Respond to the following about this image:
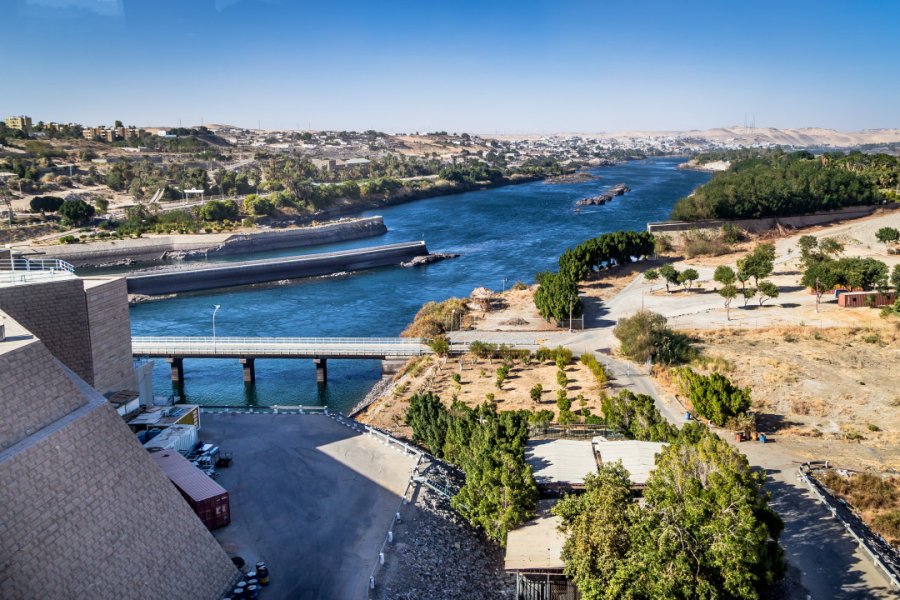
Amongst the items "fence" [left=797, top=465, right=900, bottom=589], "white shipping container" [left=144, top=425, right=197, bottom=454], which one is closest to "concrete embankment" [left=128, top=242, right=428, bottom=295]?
"white shipping container" [left=144, top=425, right=197, bottom=454]

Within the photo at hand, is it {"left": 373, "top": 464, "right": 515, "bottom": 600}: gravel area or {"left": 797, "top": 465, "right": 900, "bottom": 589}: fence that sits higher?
{"left": 797, "top": 465, "right": 900, "bottom": 589}: fence

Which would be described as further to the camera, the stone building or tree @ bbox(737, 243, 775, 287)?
tree @ bbox(737, 243, 775, 287)

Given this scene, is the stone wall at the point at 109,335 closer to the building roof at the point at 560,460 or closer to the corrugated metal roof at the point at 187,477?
the corrugated metal roof at the point at 187,477

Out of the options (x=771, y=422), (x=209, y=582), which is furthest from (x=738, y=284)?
(x=209, y=582)

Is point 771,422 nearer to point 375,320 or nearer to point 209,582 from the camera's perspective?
point 209,582

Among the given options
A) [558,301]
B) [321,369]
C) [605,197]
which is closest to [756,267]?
[558,301]

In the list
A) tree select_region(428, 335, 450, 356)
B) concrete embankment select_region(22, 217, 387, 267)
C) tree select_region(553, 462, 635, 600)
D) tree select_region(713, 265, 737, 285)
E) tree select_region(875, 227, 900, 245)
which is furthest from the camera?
concrete embankment select_region(22, 217, 387, 267)

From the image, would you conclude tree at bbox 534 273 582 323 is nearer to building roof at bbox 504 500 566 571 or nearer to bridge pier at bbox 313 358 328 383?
bridge pier at bbox 313 358 328 383
